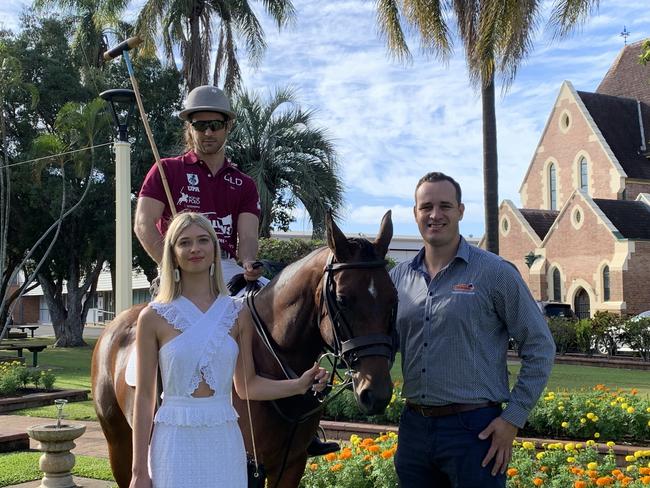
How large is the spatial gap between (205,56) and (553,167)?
115 ft

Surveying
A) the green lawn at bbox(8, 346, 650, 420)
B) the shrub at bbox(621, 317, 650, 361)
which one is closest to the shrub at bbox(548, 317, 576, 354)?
the shrub at bbox(621, 317, 650, 361)

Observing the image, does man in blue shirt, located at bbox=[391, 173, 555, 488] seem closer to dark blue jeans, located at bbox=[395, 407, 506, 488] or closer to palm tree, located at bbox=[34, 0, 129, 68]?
dark blue jeans, located at bbox=[395, 407, 506, 488]

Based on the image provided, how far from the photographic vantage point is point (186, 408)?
3.09 metres

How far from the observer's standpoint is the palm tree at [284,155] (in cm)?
2364

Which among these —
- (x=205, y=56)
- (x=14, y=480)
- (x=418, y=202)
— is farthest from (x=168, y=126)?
(x=418, y=202)

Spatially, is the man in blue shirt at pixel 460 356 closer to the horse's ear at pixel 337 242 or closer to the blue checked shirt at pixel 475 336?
the blue checked shirt at pixel 475 336

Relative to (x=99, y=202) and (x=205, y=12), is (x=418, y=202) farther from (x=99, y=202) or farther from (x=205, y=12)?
(x=99, y=202)

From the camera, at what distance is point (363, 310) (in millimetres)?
3334

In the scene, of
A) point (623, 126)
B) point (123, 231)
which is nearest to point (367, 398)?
point (123, 231)

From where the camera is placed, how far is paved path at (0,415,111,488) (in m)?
7.57

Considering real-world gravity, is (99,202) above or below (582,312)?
above

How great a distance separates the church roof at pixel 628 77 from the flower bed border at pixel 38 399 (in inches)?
1840

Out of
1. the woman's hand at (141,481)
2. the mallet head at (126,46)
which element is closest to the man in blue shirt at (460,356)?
the woman's hand at (141,481)

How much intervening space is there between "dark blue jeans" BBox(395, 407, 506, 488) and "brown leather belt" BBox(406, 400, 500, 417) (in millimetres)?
17
